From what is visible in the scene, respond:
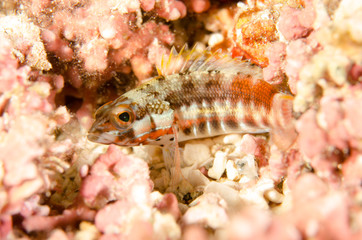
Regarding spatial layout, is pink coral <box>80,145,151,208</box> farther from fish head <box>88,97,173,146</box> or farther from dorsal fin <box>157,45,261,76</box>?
dorsal fin <box>157,45,261,76</box>

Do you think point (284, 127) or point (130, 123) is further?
point (130, 123)

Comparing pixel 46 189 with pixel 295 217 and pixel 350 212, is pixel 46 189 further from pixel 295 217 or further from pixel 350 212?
pixel 350 212

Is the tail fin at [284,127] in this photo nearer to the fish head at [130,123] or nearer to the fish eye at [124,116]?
the fish head at [130,123]

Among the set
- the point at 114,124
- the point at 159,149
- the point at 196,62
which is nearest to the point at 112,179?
the point at 114,124

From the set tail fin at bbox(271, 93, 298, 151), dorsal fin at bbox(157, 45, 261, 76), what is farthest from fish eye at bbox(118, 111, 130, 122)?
tail fin at bbox(271, 93, 298, 151)

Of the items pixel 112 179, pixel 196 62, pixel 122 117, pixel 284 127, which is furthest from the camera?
pixel 196 62

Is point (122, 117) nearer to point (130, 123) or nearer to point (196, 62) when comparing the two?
point (130, 123)

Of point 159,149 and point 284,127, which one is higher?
point 284,127
